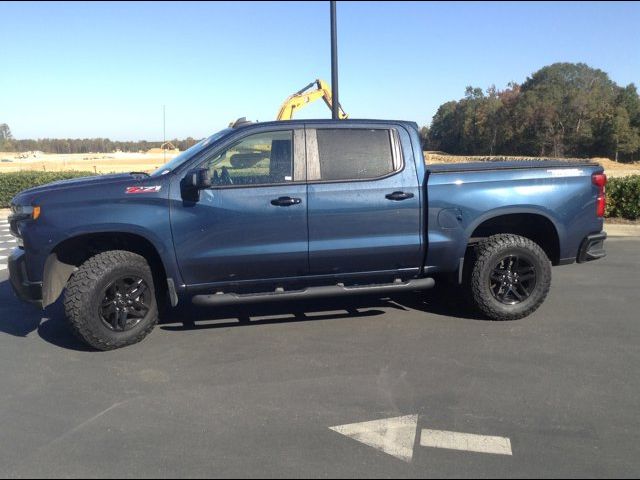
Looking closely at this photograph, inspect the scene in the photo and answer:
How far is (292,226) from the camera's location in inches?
191

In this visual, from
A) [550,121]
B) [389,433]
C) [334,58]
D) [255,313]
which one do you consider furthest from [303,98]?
[550,121]

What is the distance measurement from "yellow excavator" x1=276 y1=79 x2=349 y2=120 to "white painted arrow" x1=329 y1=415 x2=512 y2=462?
1555 cm

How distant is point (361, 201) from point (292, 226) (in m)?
0.66

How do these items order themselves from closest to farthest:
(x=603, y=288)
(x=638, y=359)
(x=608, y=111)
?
(x=638, y=359) < (x=603, y=288) < (x=608, y=111)

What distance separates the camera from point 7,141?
8150 centimetres

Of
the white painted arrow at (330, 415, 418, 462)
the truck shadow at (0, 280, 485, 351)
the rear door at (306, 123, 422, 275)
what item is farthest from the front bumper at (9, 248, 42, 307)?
the white painted arrow at (330, 415, 418, 462)

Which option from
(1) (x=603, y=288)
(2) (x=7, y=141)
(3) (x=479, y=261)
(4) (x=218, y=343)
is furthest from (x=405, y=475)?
(2) (x=7, y=141)

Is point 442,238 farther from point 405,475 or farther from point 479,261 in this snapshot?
point 405,475

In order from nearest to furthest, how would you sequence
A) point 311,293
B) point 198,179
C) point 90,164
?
point 198,179 → point 311,293 → point 90,164

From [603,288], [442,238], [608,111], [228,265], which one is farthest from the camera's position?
[608,111]

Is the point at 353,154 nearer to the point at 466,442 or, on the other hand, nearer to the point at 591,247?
the point at 591,247

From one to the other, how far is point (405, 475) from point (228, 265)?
250cm

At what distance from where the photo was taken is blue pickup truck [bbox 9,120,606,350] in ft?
15.1

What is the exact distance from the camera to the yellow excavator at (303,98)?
1880 centimetres
